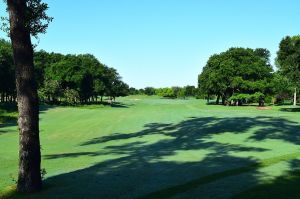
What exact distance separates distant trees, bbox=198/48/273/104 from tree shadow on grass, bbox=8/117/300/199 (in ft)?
303

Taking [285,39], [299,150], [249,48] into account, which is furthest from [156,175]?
[249,48]

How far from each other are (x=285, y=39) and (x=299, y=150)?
65.5 m

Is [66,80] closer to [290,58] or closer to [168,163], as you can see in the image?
[290,58]

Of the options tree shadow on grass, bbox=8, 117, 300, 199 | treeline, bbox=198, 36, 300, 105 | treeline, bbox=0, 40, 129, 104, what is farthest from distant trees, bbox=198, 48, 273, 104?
tree shadow on grass, bbox=8, 117, 300, 199

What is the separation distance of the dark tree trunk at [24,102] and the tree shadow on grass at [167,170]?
36.8 inches

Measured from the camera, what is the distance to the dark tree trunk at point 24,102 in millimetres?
16562

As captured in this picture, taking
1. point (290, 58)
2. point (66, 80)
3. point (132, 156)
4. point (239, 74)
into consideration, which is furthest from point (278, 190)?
point (66, 80)

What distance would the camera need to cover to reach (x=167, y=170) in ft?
68.1

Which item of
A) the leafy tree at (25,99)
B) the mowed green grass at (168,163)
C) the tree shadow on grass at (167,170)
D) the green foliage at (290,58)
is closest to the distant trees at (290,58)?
the green foliage at (290,58)

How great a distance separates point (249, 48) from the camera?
5630 inches

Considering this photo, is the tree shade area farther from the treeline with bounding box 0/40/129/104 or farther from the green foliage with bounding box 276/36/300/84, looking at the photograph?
the treeline with bounding box 0/40/129/104

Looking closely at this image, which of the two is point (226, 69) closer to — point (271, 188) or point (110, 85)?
point (110, 85)

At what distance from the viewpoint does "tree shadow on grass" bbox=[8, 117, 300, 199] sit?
634 inches

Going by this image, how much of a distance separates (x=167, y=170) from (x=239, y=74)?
116 m
